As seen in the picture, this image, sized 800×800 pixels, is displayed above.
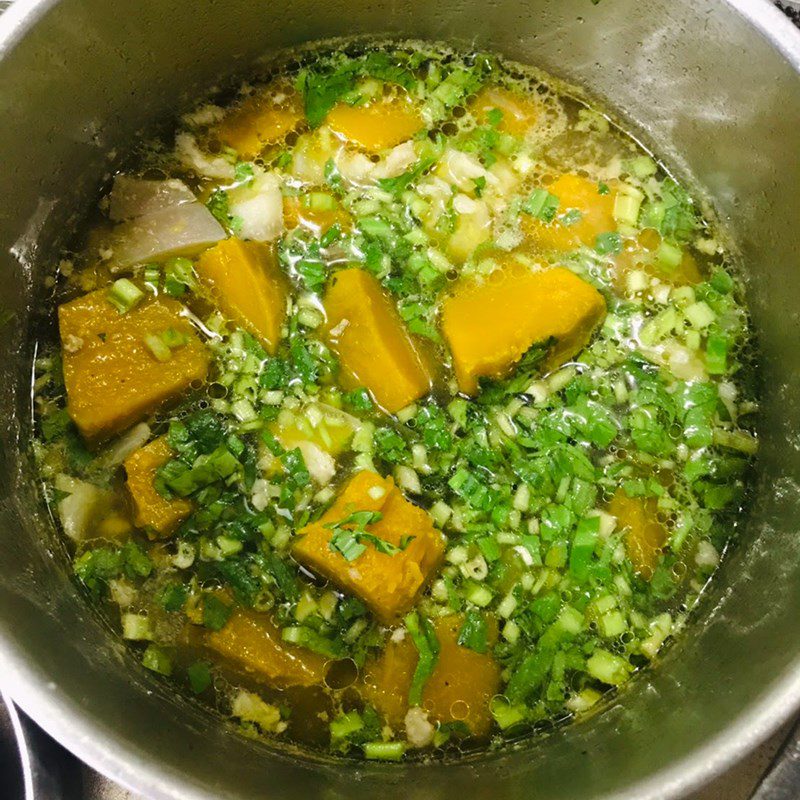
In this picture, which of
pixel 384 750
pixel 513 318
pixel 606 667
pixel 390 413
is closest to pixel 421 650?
pixel 384 750

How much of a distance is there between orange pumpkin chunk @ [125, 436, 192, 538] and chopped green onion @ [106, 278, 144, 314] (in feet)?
1.39

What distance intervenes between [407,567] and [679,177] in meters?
1.65

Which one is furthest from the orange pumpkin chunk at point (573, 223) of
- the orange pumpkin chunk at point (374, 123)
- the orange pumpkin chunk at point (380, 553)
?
the orange pumpkin chunk at point (380, 553)

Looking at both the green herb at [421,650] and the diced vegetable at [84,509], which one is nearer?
the green herb at [421,650]

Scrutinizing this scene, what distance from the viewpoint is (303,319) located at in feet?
7.54

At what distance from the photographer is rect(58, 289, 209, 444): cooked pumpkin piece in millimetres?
2129

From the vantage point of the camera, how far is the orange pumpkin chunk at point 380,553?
78.5 inches

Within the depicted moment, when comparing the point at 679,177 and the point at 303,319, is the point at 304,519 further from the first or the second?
the point at 679,177

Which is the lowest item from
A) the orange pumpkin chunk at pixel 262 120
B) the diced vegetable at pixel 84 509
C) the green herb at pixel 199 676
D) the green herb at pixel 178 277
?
the green herb at pixel 199 676

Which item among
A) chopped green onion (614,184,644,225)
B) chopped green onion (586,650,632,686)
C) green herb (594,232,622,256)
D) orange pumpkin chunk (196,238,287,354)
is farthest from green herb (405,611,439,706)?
chopped green onion (614,184,644,225)

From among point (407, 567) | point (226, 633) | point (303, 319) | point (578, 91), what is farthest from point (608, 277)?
point (226, 633)

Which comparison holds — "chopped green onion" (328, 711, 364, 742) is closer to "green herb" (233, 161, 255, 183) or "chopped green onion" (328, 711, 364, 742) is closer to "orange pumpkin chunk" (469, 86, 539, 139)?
"green herb" (233, 161, 255, 183)

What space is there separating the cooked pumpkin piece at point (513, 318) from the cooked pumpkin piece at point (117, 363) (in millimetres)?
754

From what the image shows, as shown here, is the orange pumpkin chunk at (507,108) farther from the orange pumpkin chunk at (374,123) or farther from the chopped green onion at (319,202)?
the chopped green onion at (319,202)
